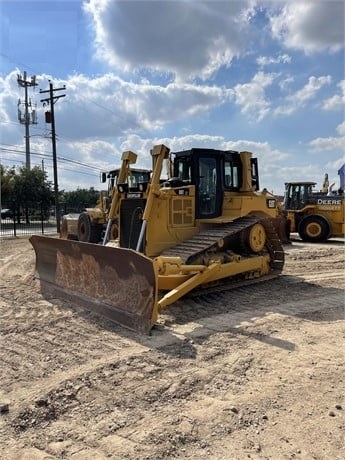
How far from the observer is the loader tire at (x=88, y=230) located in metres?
13.8

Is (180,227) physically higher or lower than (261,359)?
higher

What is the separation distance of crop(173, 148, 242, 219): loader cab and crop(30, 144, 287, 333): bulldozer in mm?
18

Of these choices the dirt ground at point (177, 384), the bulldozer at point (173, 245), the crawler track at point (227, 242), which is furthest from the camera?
the crawler track at point (227, 242)

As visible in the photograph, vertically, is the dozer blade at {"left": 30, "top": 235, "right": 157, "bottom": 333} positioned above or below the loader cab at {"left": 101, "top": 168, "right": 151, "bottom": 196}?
below

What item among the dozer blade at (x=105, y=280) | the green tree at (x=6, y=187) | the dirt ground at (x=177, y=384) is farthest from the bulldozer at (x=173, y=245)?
the green tree at (x=6, y=187)

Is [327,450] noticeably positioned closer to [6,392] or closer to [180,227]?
[6,392]

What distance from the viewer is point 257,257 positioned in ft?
25.2

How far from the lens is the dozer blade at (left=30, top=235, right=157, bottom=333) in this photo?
5.01 meters

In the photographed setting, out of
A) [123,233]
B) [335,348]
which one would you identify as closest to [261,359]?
[335,348]

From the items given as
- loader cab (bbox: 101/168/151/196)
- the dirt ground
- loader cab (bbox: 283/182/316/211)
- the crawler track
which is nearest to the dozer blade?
the dirt ground

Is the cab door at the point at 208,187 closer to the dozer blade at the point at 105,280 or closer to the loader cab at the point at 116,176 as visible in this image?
the dozer blade at the point at 105,280

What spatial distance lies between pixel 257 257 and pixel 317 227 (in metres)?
9.15

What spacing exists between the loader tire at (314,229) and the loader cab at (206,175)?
8.76m

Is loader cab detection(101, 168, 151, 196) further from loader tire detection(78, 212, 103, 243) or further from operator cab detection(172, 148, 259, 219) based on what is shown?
operator cab detection(172, 148, 259, 219)
